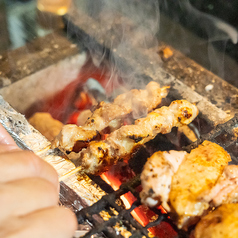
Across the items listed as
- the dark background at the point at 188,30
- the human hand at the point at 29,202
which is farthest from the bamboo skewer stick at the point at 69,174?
the dark background at the point at 188,30

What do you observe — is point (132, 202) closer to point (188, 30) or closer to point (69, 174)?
point (69, 174)

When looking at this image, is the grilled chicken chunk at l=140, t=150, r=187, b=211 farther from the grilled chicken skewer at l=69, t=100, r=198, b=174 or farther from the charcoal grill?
the grilled chicken skewer at l=69, t=100, r=198, b=174

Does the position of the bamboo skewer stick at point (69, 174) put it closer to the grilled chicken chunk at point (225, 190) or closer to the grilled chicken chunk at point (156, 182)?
the grilled chicken chunk at point (156, 182)

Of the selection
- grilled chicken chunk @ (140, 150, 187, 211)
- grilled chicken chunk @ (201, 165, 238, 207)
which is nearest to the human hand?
grilled chicken chunk @ (140, 150, 187, 211)

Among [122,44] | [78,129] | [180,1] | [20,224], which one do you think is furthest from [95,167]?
[180,1]

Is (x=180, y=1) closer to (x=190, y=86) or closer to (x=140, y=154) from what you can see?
(x=190, y=86)
